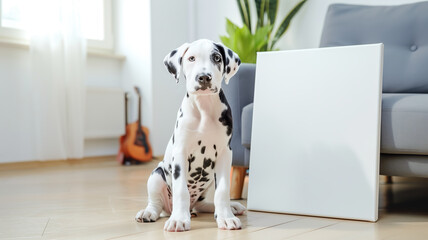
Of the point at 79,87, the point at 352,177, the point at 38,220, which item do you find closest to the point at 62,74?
the point at 79,87

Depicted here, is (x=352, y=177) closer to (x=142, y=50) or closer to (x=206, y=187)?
(x=206, y=187)

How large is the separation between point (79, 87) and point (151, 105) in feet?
2.18

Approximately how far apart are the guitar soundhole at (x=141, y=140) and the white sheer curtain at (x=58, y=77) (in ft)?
1.54

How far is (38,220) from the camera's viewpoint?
1.66 m

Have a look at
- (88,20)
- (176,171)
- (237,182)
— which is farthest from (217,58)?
(88,20)

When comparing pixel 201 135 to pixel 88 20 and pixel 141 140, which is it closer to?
pixel 141 140

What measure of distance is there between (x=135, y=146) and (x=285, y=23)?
1.63 metres

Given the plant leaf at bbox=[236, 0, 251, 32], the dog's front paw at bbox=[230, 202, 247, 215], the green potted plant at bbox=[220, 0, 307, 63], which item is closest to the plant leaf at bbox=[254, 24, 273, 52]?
the green potted plant at bbox=[220, 0, 307, 63]

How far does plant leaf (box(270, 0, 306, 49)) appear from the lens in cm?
360

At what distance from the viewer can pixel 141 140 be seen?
4062 mm

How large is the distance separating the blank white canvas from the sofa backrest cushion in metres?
0.60

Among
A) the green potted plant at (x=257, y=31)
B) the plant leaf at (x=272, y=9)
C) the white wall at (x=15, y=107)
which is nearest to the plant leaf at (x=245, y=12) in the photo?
the green potted plant at (x=257, y=31)

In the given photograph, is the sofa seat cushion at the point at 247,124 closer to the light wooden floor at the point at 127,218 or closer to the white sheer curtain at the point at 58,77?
the light wooden floor at the point at 127,218

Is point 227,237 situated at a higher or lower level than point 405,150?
lower
